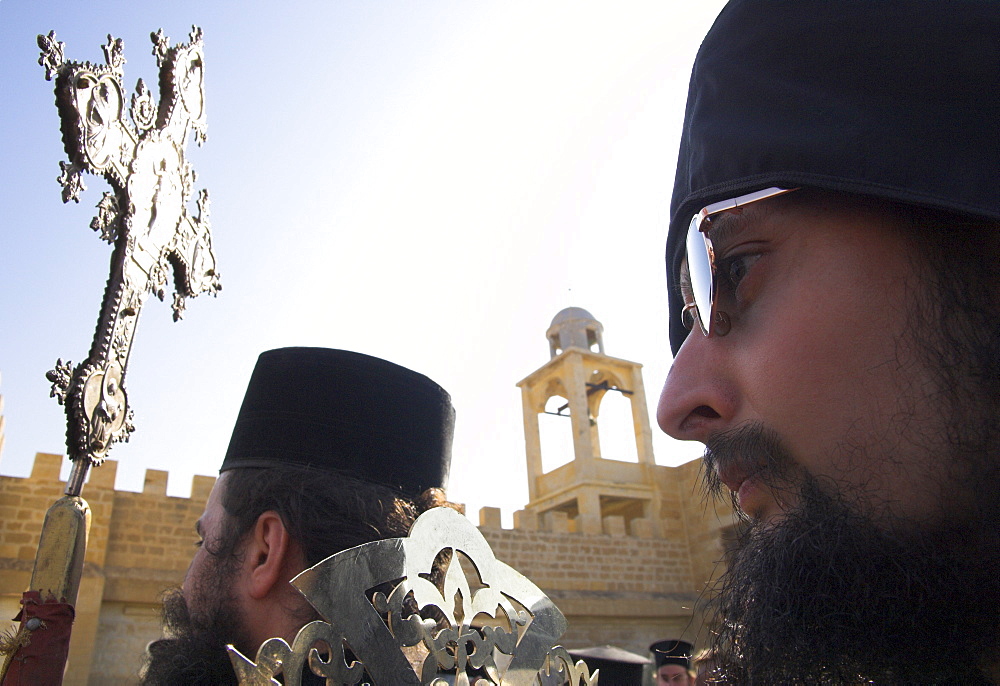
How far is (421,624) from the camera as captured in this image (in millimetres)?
1427

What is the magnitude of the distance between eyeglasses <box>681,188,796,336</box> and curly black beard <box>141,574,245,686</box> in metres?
1.55

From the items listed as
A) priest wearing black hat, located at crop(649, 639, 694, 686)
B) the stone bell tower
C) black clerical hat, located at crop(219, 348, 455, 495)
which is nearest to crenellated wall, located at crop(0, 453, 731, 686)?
the stone bell tower

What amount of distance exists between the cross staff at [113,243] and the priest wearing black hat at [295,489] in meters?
0.36

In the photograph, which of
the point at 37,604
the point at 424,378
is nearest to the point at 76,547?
the point at 37,604

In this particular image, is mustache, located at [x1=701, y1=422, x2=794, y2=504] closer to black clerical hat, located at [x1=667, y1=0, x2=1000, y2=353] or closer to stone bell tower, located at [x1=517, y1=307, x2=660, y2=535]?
black clerical hat, located at [x1=667, y1=0, x2=1000, y2=353]

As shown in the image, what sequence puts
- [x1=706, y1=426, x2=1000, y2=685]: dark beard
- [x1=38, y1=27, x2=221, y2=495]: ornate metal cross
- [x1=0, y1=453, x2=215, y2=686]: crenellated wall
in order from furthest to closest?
1. [x1=0, y1=453, x2=215, y2=686]: crenellated wall
2. [x1=38, y1=27, x2=221, y2=495]: ornate metal cross
3. [x1=706, y1=426, x2=1000, y2=685]: dark beard

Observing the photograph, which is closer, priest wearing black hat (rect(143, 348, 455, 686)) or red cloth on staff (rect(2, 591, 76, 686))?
priest wearing black hat (rect(143, 348, 455, 686))

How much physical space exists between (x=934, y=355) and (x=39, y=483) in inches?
392

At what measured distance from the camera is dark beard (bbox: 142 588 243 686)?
183 cm

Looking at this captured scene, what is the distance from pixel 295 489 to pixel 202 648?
19.3 inches

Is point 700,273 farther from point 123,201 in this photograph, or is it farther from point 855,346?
point 123,201

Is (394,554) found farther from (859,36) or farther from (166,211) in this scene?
(166,211)

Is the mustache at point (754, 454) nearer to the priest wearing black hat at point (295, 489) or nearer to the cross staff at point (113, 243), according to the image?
the priest wearing black hat at point (295, 489)

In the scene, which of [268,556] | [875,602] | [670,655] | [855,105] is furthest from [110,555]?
[855,105]
